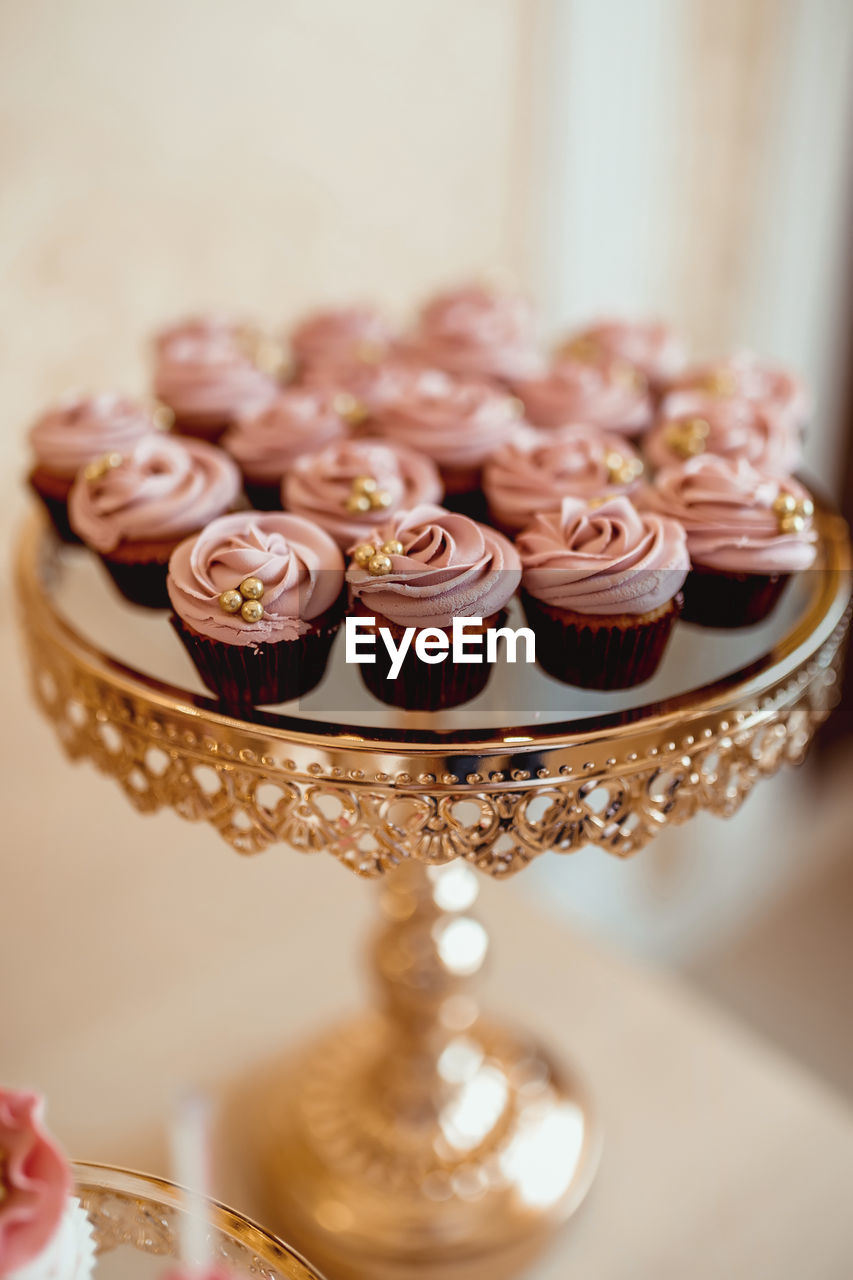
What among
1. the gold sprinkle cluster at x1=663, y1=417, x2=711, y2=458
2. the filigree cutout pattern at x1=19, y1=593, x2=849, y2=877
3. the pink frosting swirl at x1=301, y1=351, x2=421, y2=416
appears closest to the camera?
the filigree cutout pattern at x1=19, y1=593, x2=849, y2=877

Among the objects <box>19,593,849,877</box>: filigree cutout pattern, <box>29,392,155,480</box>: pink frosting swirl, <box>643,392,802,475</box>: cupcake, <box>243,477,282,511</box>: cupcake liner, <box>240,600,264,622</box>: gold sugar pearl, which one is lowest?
<box>19,593,849,877</box>: filigree cutout pattern

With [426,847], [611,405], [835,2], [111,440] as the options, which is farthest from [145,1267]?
[835,2]

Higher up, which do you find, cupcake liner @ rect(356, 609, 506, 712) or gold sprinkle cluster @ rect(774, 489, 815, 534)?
gold sprinkle cluster @ rect(774, 489, 815, 534)

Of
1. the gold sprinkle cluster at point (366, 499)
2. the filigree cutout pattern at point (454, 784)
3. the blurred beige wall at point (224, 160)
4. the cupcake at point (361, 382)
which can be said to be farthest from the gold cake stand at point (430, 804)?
the blurred beige wall at point (224, 160)

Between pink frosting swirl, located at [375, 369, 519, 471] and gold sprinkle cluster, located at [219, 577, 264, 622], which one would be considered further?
pink frosting swirl, located at [375, 369, 519, 471]

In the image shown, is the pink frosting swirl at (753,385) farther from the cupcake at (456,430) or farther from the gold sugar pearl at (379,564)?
the gold sugar pearl at (379,564)

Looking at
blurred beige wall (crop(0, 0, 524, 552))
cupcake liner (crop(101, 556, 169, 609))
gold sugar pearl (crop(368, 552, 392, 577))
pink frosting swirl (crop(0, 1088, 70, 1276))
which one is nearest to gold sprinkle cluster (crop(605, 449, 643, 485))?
gold sugar pearl (crop(368, 552, 392, 577))

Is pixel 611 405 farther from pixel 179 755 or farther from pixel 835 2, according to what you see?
pixel 835 2

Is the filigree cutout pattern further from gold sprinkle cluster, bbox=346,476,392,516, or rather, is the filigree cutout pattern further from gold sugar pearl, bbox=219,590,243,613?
gold sprinkle cluster, bbox=346,476,392,516
